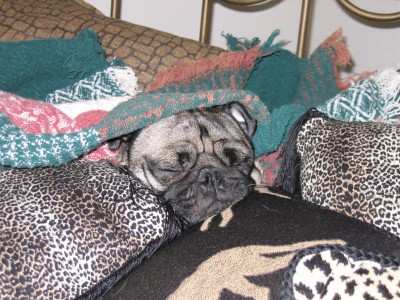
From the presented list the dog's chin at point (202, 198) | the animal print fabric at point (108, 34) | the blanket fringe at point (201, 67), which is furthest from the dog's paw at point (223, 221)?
the animal print fabric at point (108, 34)

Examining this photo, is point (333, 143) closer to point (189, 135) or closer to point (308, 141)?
point (308, 141)

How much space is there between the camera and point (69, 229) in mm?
971

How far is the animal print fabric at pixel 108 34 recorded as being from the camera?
1.94m

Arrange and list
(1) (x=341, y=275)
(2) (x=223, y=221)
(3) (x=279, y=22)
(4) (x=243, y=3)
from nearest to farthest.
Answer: (1) (x=341, y=275) < (2) (x=223, y=221) < (4) (x=243, y=3) < (3) (x=279, y=22)

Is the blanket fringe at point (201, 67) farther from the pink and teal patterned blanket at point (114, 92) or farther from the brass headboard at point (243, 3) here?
the brass headboard at point (243, 3)

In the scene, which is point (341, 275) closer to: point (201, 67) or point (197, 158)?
point (197, 158)

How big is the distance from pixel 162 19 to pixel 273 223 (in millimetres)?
2446

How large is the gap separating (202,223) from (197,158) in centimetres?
44

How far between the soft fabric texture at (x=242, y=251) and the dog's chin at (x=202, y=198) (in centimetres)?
24

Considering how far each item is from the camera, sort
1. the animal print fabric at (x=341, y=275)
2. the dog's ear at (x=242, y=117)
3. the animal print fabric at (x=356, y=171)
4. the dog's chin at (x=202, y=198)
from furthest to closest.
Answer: the dog's ear at (x=242, y=117), the dog's chin at (x=202, y=198), the animal print fabric at (x=356, y=171), the animal print fabric at (x=341, y=275)

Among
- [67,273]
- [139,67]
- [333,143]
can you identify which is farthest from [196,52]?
[67,273]

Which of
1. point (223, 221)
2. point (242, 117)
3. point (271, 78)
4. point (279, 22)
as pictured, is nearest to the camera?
point (223, 221)

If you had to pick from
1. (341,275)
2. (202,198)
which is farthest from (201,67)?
(341,275)

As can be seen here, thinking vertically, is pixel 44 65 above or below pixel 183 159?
above
